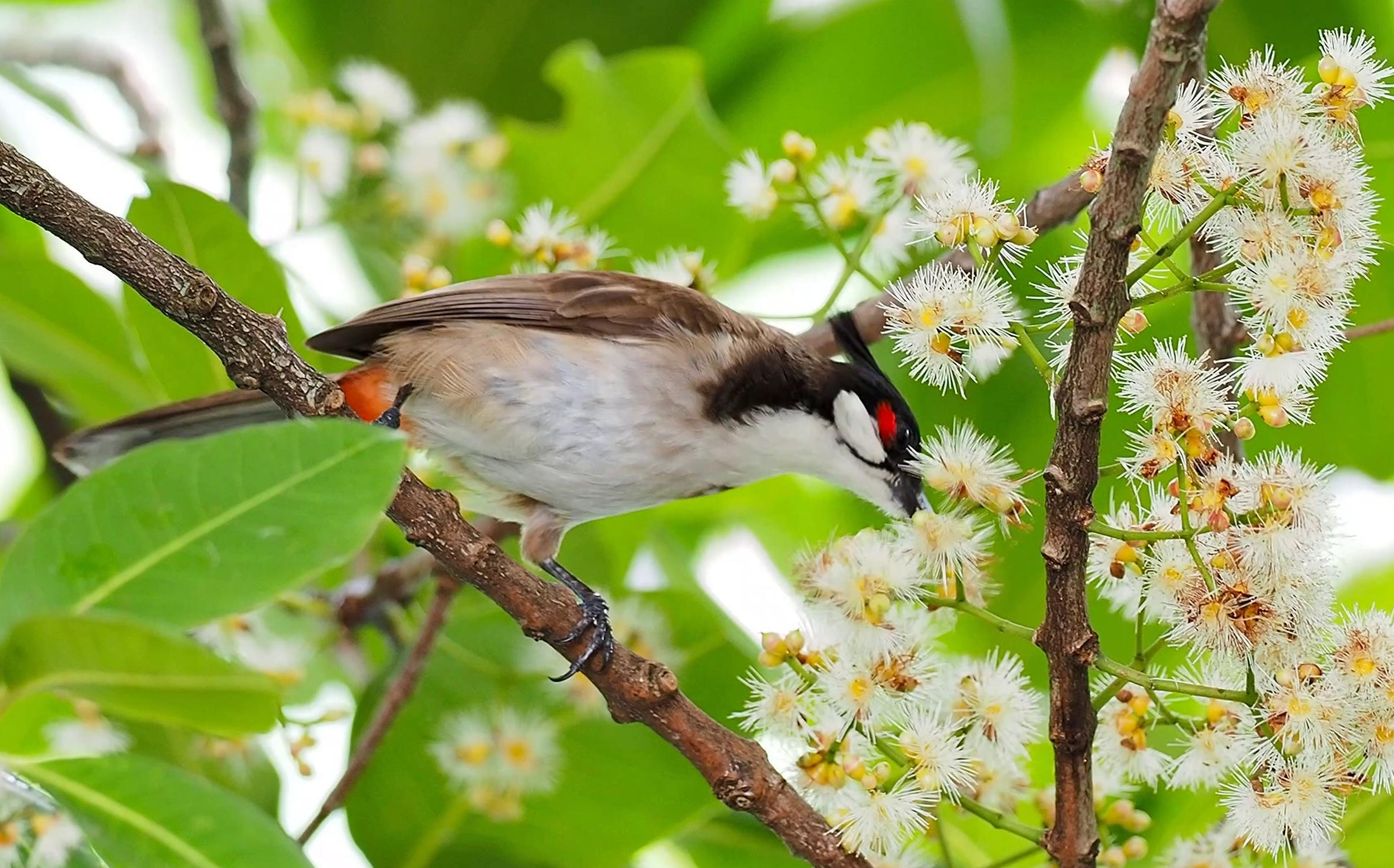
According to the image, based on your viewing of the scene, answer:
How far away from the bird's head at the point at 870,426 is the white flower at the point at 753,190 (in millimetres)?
392

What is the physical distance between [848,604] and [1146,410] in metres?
0.45

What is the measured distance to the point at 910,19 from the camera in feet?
11.6

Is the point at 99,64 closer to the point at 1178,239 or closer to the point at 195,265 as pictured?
the point at 195,265

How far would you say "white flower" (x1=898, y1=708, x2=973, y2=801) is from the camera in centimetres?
171

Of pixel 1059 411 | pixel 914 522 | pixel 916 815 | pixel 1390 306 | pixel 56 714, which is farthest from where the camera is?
pixel 1390 306

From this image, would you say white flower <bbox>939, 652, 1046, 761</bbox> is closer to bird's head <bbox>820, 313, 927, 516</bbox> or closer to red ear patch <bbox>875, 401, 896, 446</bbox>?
bird's head <bbox>820, 313, 927, 516</bbox>

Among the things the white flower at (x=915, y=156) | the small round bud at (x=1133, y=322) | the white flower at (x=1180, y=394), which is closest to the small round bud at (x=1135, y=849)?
the white flower at (x=1180, y=394)

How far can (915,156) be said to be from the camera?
8.02 ft

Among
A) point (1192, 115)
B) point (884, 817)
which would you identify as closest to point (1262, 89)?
point (1192, 115)

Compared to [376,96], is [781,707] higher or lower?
lower

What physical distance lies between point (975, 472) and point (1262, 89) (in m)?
0.52

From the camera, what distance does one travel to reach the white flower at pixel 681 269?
267 centimetres

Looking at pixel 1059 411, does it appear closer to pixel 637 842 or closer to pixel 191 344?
pixel 637 842

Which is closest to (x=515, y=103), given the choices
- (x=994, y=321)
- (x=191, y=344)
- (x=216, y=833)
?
(x=191, y=344)
